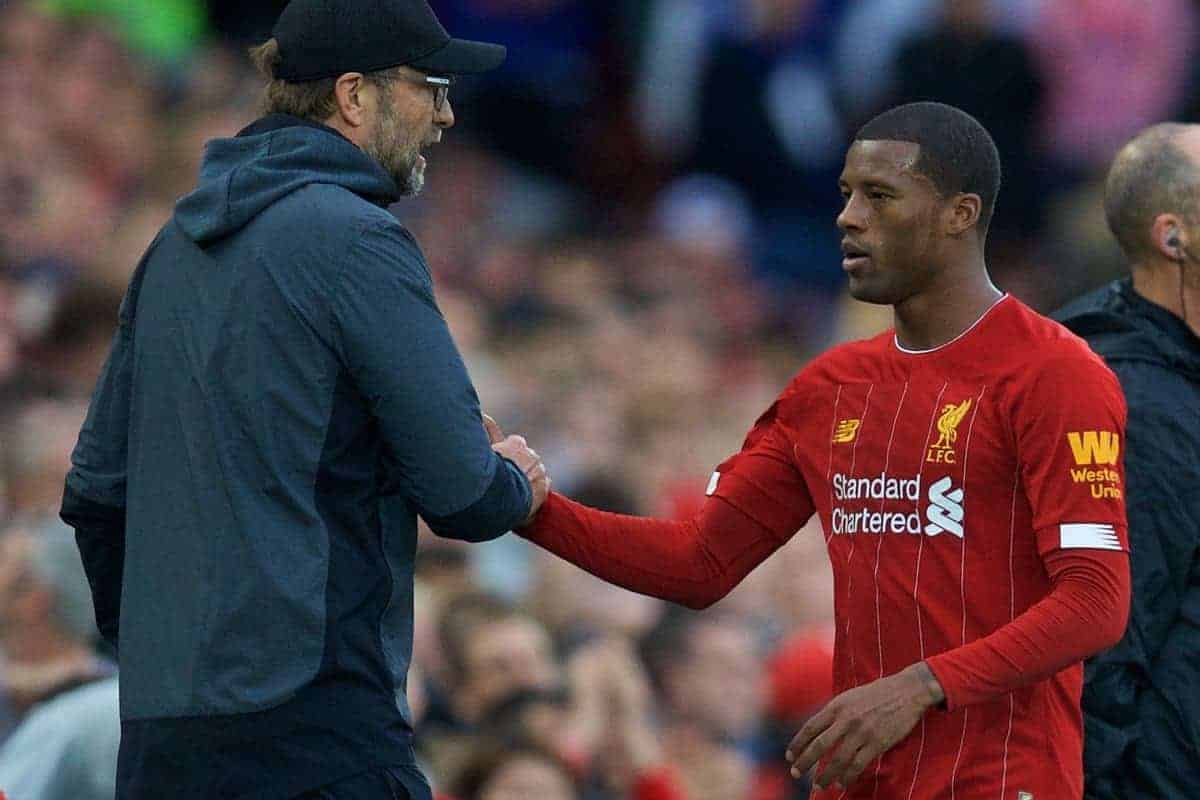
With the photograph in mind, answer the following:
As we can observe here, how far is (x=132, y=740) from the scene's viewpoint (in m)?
3.50

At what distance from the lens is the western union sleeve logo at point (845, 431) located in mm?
3994

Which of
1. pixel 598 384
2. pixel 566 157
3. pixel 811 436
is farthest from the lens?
pixel 566 157

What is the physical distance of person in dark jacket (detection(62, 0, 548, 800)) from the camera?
3412mm

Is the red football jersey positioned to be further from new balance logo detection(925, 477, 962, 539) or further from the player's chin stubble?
the player's chin stubble

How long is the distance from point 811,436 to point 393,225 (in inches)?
38.7

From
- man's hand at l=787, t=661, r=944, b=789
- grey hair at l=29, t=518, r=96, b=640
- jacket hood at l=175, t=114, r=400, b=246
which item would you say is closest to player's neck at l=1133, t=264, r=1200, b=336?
man's hand at l=787, t=661, r=944, b=789

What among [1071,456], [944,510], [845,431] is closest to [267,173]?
[845,431]

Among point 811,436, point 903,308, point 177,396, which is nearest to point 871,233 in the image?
point 903,308

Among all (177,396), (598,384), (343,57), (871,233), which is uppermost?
(343,57)

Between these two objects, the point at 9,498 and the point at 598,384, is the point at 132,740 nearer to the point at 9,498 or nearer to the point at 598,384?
the point at 9,498

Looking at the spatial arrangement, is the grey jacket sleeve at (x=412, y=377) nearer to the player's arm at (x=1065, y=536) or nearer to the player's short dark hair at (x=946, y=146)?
the player's arm at (x=1065, y=536)

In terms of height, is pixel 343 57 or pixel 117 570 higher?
pixel 343 57

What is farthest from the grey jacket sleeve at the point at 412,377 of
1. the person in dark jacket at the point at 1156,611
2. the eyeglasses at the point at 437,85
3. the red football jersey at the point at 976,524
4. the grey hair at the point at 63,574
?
the grey hair at the point at 63,574

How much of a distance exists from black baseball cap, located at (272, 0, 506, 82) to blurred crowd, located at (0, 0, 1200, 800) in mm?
2644
